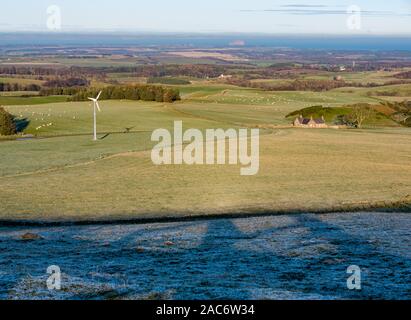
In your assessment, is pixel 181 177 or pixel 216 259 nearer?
pixel 216 259

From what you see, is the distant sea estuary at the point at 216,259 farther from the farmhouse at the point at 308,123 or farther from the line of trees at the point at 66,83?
the line of trees at the point at 66,83

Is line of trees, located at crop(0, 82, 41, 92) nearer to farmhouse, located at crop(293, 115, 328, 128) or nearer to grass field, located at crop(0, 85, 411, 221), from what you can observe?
grass field, located at crop(0, 85, 411, 221)

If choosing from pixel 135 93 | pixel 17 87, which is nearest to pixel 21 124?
pixel 135 93

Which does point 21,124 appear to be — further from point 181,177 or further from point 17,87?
point 17,87

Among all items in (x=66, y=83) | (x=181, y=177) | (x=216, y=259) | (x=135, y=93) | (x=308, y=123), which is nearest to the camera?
(x=216, y=259)

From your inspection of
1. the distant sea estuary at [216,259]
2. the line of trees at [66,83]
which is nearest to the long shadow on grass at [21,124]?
the distant sea estuary at [216,259]

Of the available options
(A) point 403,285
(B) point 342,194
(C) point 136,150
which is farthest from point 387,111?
(A) point 403,285
